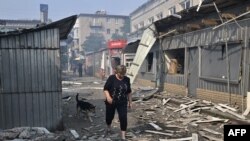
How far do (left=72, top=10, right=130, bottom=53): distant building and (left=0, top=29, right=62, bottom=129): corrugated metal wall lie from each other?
219ft

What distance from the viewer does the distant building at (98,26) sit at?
82375mm

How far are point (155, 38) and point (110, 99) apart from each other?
1220cm

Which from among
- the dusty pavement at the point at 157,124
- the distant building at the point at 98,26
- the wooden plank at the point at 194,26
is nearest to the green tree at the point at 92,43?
the distant building at the point at 98,26

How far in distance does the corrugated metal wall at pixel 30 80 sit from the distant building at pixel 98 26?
6690 cm

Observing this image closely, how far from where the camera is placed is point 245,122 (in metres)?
10.2

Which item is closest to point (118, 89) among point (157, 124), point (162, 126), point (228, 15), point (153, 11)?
point (162, 126)

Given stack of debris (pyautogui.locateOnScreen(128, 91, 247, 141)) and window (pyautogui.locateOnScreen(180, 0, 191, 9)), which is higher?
window (pyautogui.locateOnScreen(180, 0, 191, 9))

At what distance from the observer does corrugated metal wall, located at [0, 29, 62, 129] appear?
33.1 feet

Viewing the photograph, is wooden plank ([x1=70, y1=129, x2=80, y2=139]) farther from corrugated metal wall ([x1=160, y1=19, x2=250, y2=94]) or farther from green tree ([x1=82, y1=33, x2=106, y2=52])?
green tree ([x1=82, y1=33, x2=106, y2=52])

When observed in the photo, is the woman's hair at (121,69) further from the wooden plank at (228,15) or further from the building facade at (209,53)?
the wooden plank at (228,15)

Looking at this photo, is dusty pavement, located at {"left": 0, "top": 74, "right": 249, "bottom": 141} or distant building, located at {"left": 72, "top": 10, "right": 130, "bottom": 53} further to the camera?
distant building, located at {"left": 72, "top": 10, "right": 130, "bottom": 53}

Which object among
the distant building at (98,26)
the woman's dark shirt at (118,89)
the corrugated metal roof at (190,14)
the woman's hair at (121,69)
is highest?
the distant building at (98,26)

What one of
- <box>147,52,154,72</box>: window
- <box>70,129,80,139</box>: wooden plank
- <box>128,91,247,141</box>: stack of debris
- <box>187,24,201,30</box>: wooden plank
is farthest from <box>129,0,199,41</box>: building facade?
<box>70,129,80,139</box>: wooden plank

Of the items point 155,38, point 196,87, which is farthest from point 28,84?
point 155,38
